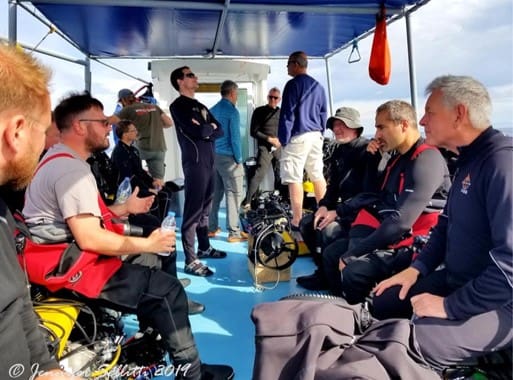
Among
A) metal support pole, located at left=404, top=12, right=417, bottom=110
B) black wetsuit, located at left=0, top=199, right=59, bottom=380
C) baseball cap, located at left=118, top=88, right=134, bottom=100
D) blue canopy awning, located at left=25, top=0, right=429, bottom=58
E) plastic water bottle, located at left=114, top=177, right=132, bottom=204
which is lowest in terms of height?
black wetsuit, located at left=0, top=199, right=59, bottom=380

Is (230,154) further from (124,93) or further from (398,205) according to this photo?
(398,205)

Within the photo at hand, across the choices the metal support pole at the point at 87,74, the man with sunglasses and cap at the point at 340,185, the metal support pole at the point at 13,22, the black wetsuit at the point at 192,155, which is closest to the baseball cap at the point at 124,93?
the metal support pole at the point at 87,74

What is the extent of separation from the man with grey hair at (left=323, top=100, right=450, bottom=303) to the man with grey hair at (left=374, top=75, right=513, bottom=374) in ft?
0.88

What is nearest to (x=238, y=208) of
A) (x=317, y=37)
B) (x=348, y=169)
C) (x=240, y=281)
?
(x=240, y=281)

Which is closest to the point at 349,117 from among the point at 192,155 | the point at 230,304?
the point at 192,155

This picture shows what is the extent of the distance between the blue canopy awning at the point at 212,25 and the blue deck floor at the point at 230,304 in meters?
2.21

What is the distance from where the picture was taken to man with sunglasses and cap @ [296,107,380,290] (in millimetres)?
2906

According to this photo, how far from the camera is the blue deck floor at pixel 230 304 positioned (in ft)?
7.22

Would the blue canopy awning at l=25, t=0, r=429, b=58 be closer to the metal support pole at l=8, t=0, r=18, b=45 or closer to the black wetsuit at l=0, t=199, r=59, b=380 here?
the metal support pole at l=8, t=0, r=18, b=45

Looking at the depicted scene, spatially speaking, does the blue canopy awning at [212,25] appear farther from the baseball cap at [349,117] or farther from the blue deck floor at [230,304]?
the blue deck floor at [230,304]

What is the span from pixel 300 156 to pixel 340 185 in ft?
2.69

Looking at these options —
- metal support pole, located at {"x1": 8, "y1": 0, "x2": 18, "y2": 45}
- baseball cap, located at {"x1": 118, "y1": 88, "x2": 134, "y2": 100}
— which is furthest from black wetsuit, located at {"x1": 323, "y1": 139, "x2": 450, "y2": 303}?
baseball cap, located at {"x1": 118, "y1": 88, "x2": 134, "y2": 100}

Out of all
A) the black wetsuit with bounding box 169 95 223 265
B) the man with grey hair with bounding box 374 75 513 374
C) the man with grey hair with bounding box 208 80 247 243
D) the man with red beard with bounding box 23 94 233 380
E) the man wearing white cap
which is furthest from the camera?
the man wearing white cap

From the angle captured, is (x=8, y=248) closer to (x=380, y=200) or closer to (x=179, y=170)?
(x=380, y=200)
